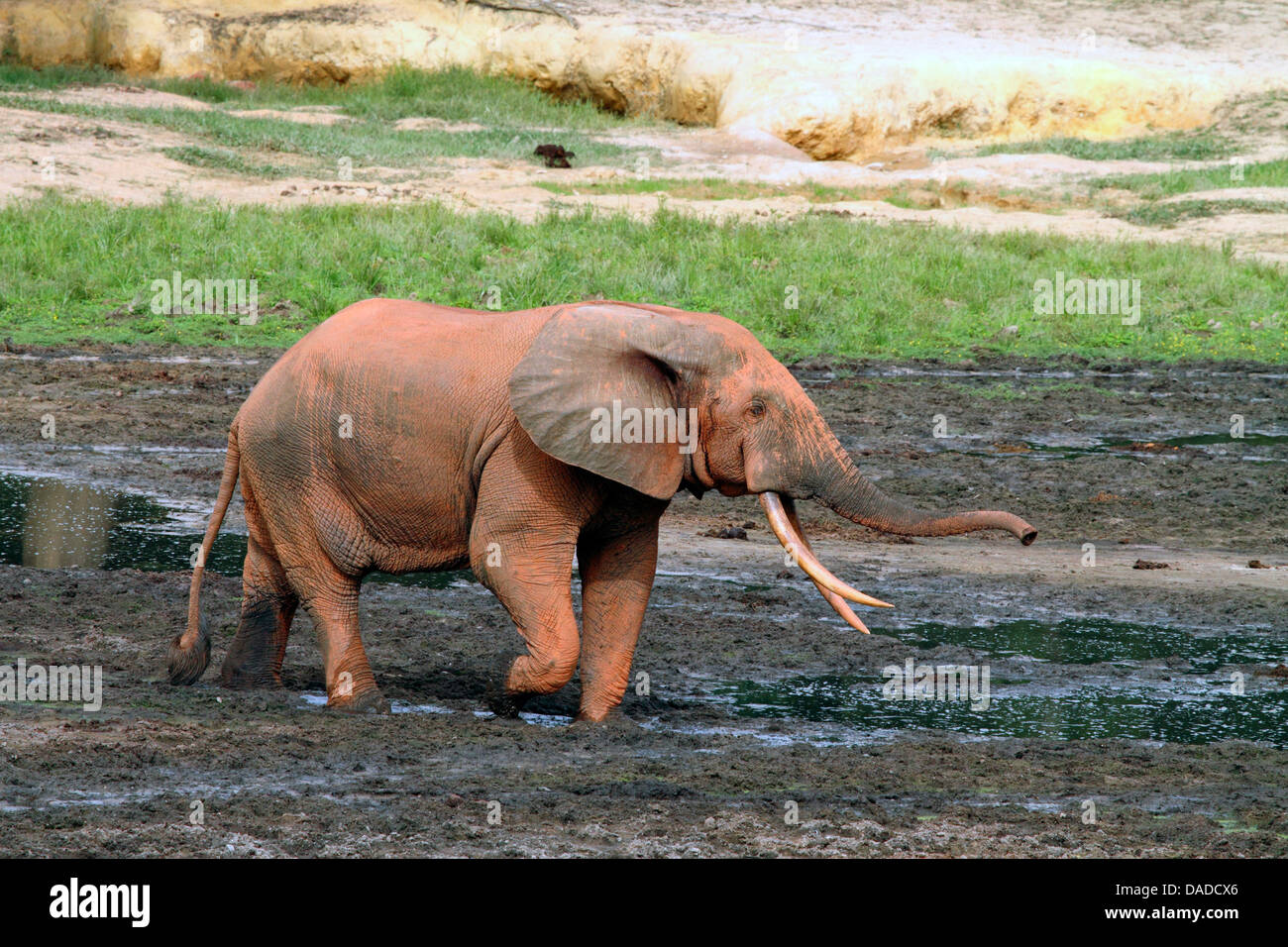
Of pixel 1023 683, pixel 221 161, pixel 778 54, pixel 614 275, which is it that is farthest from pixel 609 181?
pixel 1023 683

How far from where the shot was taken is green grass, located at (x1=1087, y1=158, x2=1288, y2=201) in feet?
77.4

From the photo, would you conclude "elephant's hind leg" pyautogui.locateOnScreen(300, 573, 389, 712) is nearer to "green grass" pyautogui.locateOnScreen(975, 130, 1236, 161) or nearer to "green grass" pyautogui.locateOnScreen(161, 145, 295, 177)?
"green grass" pyautogui.locateOnScreen(161, 145, 295, 177)

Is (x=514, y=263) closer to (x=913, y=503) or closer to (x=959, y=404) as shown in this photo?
(x=959, y=404)

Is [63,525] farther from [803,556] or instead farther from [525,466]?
[803,556]

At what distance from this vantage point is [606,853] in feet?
16.1

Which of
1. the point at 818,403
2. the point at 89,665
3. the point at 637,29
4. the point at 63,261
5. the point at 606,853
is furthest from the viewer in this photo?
the point at 637,29

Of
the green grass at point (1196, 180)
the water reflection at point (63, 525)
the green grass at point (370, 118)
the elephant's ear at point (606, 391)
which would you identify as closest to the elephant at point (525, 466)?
the elephant's ear at point (606, 391)

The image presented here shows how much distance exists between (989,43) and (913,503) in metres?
24.3

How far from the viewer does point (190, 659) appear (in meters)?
6.82

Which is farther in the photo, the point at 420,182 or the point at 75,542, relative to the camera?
the point at 420,182

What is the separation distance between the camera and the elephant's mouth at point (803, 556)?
6000mm

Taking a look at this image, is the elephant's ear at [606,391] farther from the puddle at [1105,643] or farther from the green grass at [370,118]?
the green grass at [370,118]

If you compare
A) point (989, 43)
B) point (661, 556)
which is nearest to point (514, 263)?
point (661, 556)

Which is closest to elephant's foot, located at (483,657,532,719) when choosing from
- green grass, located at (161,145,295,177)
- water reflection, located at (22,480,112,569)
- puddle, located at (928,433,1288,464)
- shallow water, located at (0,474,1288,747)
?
shallow water, located at (0,474,1288,747)
